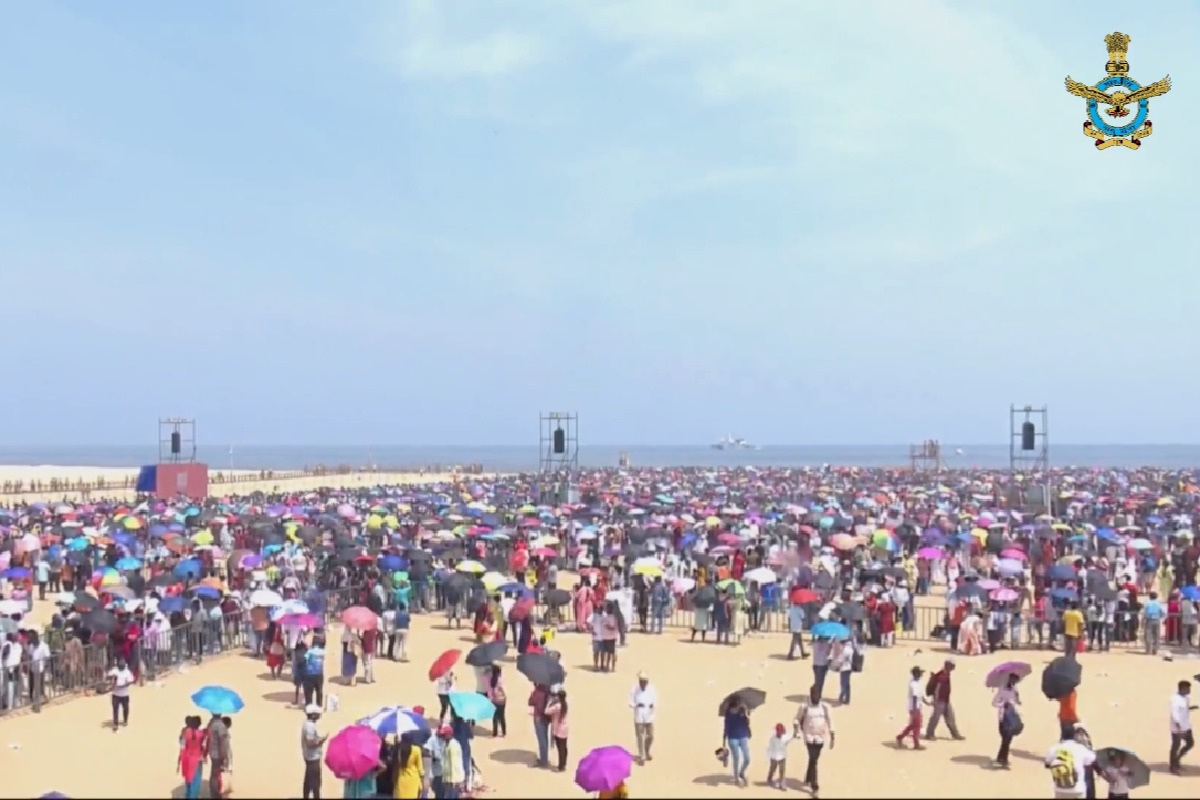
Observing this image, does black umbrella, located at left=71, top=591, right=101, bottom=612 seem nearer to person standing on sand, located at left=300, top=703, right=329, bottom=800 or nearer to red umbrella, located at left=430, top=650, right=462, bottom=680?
red umbrella, located at left=430, top=650, right=462, bottom=680

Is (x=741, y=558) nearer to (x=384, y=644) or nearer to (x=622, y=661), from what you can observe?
(x=622, y=661)

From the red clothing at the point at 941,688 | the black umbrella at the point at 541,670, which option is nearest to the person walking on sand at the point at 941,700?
Result: the red clothing at the point at 941,688

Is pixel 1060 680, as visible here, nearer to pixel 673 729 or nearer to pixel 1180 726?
pixel 1180 726

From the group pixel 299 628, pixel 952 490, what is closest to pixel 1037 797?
pixel 299 628

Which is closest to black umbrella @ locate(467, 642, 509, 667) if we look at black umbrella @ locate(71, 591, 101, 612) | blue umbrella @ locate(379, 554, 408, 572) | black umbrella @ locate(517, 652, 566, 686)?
black umbrella @ locate(517, 652, 566, 686)

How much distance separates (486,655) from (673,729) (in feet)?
8.28

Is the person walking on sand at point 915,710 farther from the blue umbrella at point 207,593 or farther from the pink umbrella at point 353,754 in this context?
the blue umbrella at point 207,593

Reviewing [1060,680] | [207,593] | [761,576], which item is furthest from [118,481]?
[1060,680]

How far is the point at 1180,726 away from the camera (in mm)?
11805

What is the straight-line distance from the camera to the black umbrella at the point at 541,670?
1212 cm

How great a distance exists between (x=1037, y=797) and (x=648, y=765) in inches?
157

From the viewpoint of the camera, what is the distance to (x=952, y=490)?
4572 cm

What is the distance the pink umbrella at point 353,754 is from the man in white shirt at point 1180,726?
819cm

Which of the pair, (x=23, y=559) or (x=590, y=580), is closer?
(x=590, y=580)
